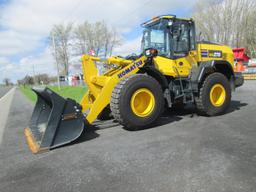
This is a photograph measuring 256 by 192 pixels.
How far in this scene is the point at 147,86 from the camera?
5.12m

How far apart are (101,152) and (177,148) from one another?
1.32m

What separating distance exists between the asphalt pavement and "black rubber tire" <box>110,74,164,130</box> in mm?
223

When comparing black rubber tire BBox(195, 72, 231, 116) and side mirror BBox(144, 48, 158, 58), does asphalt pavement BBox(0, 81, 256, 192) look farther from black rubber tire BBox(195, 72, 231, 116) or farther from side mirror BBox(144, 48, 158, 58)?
side mirror BBox(144, 48, 158, 58)

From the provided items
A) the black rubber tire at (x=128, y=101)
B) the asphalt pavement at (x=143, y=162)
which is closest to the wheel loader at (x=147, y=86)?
the black rubber tire at (x=128, y=101)

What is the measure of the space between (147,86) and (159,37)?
1.80m

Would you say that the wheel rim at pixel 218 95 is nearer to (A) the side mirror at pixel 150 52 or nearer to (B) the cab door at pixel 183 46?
(B) the cab door at pixel 183 46

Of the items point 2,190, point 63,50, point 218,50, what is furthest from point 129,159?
point 63,50

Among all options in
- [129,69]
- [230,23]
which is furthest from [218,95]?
[230,23]

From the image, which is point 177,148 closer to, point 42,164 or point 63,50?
point 42,164

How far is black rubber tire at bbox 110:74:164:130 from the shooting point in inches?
187

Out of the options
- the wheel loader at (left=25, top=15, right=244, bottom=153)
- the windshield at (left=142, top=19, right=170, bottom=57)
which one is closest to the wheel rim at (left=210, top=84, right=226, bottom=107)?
the wheel loader at (left=25, top=15, right=244, bottom=153)

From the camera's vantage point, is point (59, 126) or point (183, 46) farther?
point (183, 46)

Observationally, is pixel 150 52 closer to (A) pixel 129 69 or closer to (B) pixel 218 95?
(A) pixel 129 69

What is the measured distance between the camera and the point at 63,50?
146 feet
